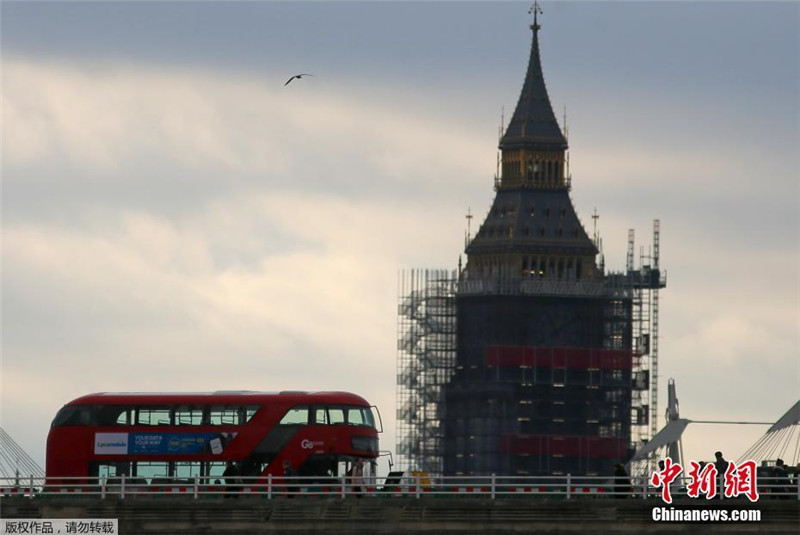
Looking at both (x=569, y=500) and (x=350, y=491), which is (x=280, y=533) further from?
(x=569, y=500)

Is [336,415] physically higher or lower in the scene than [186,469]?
higher

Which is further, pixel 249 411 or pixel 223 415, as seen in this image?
pixel 223 415

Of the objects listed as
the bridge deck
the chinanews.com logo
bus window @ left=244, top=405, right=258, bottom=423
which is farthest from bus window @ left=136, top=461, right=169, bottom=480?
the chinanews.com logo

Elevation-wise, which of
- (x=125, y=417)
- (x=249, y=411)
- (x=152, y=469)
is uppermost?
(x=249, y=411)

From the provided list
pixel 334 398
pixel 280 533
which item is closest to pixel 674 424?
pixel 334 398

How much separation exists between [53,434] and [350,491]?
51.3 ft

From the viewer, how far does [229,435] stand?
11162 centimetres

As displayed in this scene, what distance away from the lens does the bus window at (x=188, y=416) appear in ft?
366

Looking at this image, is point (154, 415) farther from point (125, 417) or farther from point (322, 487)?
point (322, 487)

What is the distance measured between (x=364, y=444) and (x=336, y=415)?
1.66m

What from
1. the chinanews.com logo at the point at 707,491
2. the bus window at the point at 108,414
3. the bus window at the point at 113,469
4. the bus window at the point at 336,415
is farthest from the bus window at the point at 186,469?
the chinanews.com logo at the point at 707,491

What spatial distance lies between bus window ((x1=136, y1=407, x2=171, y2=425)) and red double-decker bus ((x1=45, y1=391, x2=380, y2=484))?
0.04 meters

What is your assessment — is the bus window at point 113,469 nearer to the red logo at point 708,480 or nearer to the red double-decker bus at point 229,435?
the red double-decker bus at point 229,435

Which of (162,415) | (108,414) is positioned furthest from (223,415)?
(108,414)
